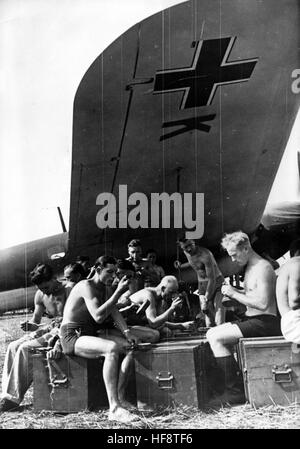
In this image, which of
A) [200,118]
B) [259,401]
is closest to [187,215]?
[200,118]

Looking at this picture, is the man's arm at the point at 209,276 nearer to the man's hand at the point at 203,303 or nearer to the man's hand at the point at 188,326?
the man's hand at the point at 203,303

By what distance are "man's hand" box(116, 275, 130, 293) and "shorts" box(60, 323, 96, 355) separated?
0.31 m

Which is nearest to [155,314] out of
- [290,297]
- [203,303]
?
[203,303]

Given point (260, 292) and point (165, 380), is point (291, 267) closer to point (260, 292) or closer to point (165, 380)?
point (260, 292)

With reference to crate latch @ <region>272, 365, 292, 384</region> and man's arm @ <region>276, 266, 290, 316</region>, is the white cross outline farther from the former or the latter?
crate latch @ <region>272, 365, 292, 384</region>

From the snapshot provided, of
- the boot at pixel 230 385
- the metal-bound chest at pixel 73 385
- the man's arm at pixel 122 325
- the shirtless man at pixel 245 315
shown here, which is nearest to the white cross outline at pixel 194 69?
the shirtless man at pixel 245 315

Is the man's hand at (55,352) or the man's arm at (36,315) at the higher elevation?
the man's arm at (36,315)

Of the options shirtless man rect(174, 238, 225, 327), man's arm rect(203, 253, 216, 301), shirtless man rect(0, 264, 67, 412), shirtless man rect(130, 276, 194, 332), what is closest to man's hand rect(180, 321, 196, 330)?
shirtless man rect(130, 276, 194, 332)

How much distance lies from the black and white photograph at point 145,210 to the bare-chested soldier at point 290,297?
0.01 meters

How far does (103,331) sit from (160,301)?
1.48 feet

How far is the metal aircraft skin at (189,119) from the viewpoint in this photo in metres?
4.04

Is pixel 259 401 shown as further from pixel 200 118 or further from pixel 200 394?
pixel 200 118

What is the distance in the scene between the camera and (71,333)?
4023mm

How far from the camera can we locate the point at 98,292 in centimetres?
403
